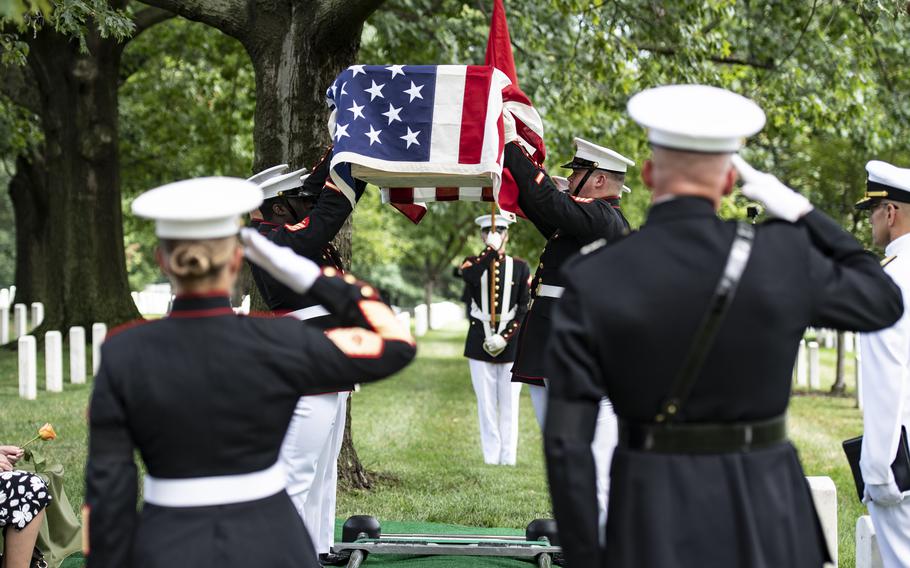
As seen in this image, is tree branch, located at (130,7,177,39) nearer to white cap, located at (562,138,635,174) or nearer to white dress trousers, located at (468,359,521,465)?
white dress trousers, located at (468,359,521,465)

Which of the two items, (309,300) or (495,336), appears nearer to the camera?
(309,300)

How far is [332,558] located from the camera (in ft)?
21.9

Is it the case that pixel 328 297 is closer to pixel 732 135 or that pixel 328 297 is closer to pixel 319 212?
pixel 732 135

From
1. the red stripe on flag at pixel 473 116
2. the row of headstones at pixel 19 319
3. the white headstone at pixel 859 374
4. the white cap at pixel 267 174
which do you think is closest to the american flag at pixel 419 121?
the red stripe on flag at pixel 473 116

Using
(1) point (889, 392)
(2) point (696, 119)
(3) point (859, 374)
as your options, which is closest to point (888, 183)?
(1) point (889, 392)

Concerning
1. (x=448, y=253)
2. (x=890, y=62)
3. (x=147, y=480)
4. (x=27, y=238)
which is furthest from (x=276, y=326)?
(x=448, y=253)

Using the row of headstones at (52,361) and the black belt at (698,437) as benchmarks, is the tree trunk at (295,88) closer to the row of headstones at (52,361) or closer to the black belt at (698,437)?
the black belt at (698,437)

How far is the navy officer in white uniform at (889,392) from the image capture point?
5004 millimetres

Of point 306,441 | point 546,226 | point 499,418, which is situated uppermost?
point 546,226

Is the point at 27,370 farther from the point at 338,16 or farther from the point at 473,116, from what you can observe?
the point at 473,116

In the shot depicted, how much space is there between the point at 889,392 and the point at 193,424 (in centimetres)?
318

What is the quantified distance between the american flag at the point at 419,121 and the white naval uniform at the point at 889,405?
1935 millimetres

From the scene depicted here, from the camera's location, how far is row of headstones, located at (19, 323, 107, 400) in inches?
586

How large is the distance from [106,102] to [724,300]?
17571 mm
